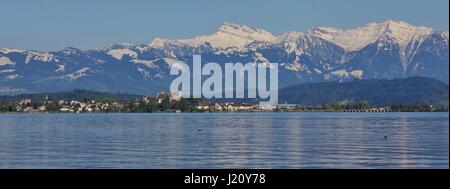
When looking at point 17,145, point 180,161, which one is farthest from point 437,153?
point 17,145

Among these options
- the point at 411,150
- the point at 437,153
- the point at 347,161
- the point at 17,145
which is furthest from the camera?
the point at 17,145

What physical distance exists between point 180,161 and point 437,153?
43.8ft
